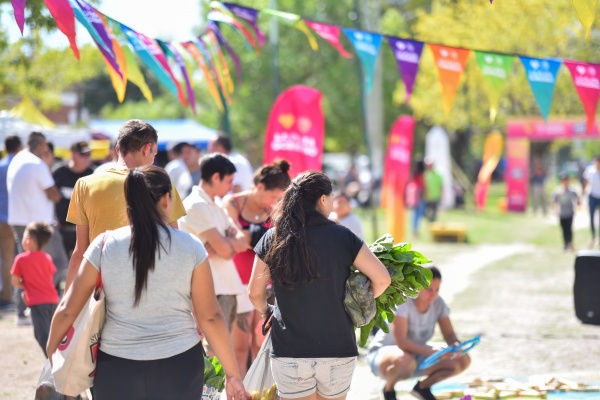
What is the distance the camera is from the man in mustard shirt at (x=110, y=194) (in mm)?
4992

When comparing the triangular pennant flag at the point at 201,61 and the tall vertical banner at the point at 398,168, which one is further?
the tall vertical banner at the point at 398,168

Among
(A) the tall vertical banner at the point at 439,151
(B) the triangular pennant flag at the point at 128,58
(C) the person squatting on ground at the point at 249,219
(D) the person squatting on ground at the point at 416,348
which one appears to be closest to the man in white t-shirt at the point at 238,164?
(B) the triangular pennant flag at the point at 128,58

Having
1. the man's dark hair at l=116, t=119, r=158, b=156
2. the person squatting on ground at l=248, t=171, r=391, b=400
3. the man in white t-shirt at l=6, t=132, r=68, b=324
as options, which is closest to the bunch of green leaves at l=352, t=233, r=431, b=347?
the person squatting on ground at l=248, t=171, r=391, b=400

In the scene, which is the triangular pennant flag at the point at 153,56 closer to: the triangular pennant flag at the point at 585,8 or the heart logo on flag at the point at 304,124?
the heart logo on flag at the point at 304,124

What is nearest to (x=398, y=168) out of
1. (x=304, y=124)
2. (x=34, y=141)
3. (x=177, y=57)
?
(x=304, y=124)

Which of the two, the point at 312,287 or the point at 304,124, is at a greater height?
the point at 304,124

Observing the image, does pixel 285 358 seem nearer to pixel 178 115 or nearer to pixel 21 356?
pixel 21 356

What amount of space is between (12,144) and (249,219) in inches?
200

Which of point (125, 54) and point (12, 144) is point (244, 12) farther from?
point (12, 144)

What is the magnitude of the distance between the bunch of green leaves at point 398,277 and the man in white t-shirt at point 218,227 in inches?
63.5

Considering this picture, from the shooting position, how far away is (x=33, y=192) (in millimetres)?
10594

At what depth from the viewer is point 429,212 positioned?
27188mm

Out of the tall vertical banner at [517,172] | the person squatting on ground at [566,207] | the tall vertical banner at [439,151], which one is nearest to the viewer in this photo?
the person squatting on ground at [566,207]

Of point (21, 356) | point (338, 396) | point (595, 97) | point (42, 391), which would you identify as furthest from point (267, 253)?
point (595, 97)
